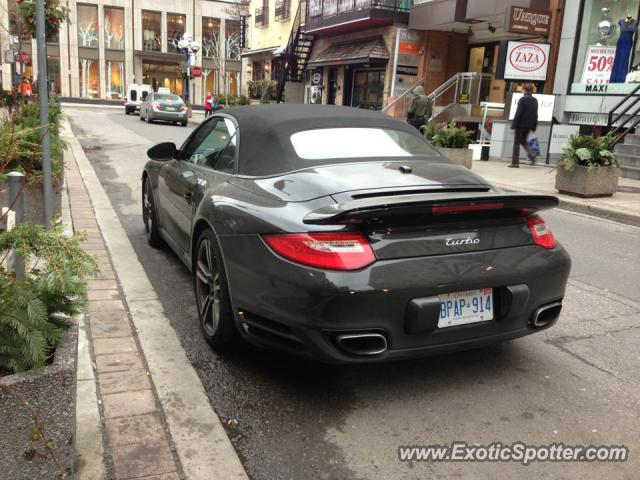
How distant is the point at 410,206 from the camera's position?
114 inches

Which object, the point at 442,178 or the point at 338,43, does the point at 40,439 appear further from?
the point at 338,43

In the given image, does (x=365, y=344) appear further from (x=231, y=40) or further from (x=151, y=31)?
(x=231, y=40)

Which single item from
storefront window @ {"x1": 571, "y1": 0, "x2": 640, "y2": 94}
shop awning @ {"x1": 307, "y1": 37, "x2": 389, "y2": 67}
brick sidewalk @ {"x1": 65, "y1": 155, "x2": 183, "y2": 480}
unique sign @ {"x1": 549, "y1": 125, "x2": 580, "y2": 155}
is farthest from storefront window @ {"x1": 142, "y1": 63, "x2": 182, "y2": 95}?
brick sidewalk @ {"x1": 65, "y1": 155, "x2": 183, "y2": 480}

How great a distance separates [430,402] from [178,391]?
1344 millimetres

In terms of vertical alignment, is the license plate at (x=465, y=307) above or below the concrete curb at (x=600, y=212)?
above

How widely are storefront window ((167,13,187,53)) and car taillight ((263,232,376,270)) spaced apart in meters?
61.2

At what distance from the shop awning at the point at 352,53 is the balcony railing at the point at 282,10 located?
636 cm

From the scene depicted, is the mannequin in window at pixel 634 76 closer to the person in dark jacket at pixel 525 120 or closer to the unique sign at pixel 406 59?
the person in dark jacket at pixel 525 120

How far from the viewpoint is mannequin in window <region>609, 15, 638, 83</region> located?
16.1m

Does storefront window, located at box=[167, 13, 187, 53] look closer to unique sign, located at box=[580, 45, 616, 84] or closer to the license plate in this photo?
unique sign, located at box=[580, 45, 616, 84]

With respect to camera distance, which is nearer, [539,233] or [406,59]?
[539,233]

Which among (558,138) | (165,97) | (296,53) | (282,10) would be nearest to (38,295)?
(558,138)

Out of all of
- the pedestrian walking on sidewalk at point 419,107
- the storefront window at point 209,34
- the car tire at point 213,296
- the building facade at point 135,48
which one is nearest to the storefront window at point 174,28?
the building facade at point 135,48

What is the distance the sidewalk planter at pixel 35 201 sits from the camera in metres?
6.63
